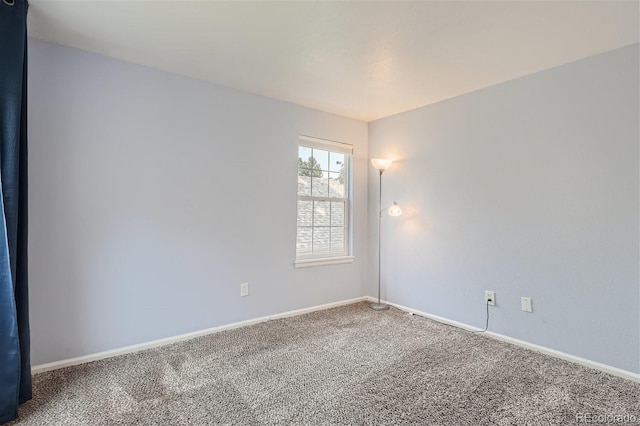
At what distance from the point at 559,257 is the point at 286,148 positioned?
2.57m

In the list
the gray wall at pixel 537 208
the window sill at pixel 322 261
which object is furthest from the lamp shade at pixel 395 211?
the window sill at pixel 322 261

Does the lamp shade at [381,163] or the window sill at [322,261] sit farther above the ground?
the lamp shade at [381,163]

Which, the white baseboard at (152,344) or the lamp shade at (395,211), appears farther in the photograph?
the lamp shade at (395,211)

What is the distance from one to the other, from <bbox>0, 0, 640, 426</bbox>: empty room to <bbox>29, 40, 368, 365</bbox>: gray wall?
0.05 feet

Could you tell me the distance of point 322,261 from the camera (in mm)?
3672

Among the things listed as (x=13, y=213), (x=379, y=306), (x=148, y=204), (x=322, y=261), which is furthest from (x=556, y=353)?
(x=13, y=213)

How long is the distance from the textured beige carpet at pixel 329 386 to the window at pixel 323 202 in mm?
1132

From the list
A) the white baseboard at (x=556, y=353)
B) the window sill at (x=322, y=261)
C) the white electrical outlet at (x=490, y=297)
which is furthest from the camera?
the window sill at (x=322, y=261)

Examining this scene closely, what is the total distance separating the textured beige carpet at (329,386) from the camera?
1722mm

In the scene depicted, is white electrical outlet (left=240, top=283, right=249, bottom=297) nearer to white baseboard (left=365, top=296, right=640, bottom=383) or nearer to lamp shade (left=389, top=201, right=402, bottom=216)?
lamp shade (left=389, top=201, right=402, bottom=216)

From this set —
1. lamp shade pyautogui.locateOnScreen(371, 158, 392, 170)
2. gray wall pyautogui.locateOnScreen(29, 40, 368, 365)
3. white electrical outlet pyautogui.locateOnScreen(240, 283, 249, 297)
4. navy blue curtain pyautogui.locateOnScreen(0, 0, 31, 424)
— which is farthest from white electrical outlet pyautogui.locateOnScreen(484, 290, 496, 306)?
navy blue curtain pyautogui.locateOnScreen(0, 0, 31, 424)

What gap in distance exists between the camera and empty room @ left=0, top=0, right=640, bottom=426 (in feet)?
6.05

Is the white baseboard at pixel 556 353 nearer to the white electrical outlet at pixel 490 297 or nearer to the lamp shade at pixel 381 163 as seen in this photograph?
the white electrical outlet at pixel 490 297

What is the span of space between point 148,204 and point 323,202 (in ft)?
6.11
